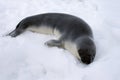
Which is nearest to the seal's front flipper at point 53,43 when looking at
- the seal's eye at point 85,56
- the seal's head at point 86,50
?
the seal's head at point 86,50

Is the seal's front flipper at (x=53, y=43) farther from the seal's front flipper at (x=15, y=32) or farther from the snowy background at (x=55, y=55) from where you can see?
the seal's front flipper at (x=15, y=32)

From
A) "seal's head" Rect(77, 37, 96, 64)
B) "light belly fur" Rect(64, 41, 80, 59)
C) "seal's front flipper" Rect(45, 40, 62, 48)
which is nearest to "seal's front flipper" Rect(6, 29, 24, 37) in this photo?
"seal's front flipper" Rect(45, 40, 62, 48)

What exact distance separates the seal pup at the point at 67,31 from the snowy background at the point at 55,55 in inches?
3.5

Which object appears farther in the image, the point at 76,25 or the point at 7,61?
the point at 76,25

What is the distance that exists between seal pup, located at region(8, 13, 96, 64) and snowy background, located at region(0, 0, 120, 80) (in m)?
0.09

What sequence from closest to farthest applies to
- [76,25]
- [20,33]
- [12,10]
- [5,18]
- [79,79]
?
[79,79]
[76,25]
[20,33]
[5,18]
[12,10]

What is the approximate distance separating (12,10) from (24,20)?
71 centimetres

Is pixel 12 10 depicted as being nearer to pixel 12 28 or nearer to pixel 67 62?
pixel 12 28

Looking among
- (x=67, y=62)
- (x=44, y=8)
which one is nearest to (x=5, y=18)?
(x=44, y=8)

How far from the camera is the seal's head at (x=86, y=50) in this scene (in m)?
2.79

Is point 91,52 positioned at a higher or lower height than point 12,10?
higher

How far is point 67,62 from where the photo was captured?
2.83m

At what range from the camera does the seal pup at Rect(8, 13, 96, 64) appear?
9.48 ft

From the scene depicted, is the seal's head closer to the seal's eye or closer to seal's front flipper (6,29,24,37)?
the seal's eye
